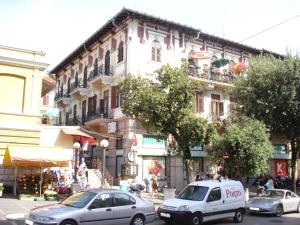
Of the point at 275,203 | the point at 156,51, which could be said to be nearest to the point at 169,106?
the point at 275,203

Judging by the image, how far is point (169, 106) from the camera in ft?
70.6

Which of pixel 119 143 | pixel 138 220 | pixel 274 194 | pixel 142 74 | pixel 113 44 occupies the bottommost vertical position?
pixel 138 220

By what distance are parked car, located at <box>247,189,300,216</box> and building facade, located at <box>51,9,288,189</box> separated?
30.3 feet

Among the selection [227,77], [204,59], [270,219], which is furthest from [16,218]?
[227,77]

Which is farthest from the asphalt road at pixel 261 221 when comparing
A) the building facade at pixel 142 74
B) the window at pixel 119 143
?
the window at pixel 119 143

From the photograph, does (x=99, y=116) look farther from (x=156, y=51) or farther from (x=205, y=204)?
(x=205, y=204)

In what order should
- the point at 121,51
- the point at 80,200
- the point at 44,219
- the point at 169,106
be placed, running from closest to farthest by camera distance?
the point at 44,219, the point at 80,200, the point at 169,106, the point at 121,51

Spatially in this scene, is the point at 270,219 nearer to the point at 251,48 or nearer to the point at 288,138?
the point at 288,138

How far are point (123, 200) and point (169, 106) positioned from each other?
331 inches

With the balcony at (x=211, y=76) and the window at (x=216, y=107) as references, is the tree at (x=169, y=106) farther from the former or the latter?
the window at (x=216, y=107)

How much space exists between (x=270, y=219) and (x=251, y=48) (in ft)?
77.0

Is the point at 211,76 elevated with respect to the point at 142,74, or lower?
elevated

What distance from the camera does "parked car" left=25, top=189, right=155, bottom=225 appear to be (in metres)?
12.3

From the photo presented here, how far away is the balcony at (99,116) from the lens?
108 feet
